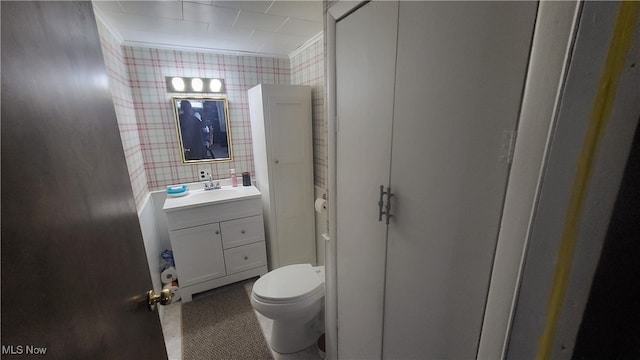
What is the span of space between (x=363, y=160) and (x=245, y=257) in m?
1.72

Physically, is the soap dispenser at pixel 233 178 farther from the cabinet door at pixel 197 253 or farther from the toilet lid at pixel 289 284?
the toilet lid at pixel 289 284

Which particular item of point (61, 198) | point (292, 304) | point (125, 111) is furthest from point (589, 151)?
point (125, 111)

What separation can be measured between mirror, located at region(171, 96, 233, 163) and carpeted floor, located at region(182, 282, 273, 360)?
1272mm

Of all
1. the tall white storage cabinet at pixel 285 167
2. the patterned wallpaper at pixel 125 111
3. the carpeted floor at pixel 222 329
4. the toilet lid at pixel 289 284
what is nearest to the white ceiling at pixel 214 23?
the patterned wallpaper at pixel 125 111

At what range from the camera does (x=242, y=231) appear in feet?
7.20

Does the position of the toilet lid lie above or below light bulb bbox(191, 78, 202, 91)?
below

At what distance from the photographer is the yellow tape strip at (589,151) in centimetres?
29

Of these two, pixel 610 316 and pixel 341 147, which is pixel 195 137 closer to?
Answer: pixel 341 147

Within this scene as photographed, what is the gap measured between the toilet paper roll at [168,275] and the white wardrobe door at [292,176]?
0.89m

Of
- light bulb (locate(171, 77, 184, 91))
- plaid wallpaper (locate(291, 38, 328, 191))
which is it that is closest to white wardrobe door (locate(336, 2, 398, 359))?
plaid wallpaper (locate(291, 38, 328, 191))

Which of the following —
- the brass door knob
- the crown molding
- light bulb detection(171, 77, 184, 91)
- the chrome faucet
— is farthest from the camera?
the chrome faucet

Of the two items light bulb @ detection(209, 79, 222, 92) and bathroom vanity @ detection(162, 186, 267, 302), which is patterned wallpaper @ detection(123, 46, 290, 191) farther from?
bathroom vanity @ detection(162, 186, 267, 302)

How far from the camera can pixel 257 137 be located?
2254 mm

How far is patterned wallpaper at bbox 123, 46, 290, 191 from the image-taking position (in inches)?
81.7
